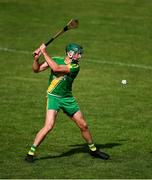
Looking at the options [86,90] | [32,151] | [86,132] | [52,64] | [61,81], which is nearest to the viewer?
[52,64]

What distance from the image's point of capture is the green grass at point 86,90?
16.8 m

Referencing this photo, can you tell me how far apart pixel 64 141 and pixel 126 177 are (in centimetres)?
388

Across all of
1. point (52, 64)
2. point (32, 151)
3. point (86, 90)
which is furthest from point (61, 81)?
point (86, 90)

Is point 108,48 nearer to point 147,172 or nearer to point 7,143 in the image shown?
point 7,143

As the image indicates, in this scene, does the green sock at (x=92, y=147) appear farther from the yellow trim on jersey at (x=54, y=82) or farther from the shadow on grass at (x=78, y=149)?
the yellow trim on jersey at (x=54, y=82)

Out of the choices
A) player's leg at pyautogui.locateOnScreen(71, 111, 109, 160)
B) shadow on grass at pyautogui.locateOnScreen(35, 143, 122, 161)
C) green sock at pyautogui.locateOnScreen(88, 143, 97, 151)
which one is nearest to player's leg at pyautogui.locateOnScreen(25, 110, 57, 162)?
shadow on grass at pyautogui.locateOnScreen(35, 143, 122, 161)

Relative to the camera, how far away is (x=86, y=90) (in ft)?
81.9

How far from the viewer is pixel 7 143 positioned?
1859cm

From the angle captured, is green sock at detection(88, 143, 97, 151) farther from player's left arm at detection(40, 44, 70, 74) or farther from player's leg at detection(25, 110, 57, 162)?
player's left arm at detection(40, 44, 70, 74)

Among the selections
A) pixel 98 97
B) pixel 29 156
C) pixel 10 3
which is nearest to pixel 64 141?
pixel 29 156

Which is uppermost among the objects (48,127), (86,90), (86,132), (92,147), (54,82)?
(54,82)

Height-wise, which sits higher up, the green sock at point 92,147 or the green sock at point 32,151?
the green sock at point 32,151

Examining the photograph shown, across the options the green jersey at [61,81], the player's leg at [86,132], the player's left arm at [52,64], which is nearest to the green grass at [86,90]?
the player's leg at [86,132]

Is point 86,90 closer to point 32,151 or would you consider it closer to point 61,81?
point 61,81
